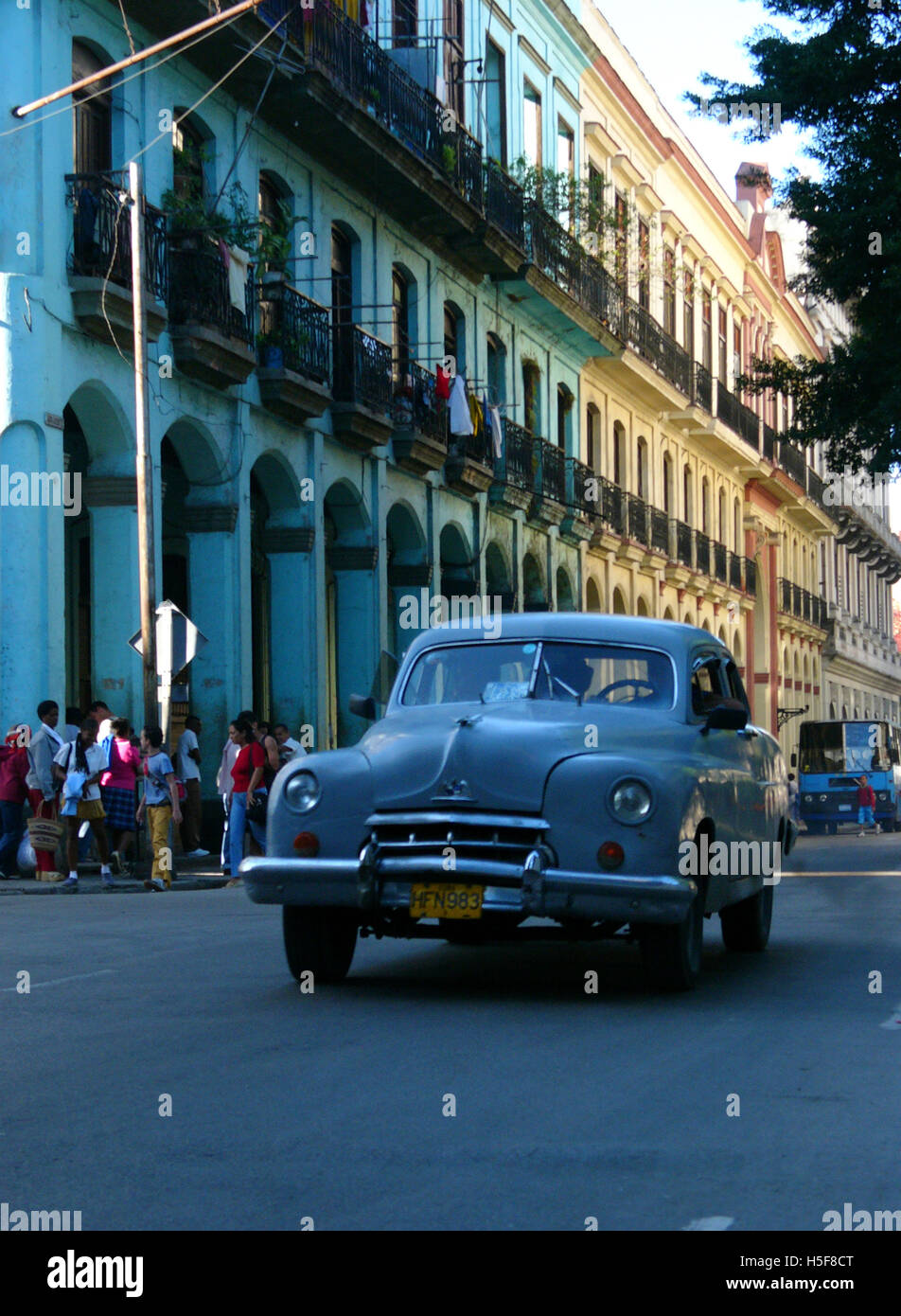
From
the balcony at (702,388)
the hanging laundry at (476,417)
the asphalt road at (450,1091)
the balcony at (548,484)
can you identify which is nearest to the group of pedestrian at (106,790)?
the asphalt road at (450,1091)

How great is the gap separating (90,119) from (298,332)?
4.42 meters

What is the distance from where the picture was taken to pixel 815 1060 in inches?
305

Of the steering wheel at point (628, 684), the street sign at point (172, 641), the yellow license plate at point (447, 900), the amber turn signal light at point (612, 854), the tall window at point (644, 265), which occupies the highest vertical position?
the tall window at point (644, 265)

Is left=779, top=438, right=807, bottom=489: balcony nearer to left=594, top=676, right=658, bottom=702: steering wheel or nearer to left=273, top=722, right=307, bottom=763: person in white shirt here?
left=273, top=722, right=307, bottom=763: person in white shirt

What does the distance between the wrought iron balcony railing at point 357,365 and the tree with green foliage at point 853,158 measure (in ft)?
19.7

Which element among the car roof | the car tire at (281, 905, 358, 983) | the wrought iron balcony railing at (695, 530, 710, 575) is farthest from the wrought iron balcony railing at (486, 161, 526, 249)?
the car tire at (281, 905, 358, 983)

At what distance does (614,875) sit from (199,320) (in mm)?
14221

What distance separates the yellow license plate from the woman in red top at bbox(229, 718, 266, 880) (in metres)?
11.1

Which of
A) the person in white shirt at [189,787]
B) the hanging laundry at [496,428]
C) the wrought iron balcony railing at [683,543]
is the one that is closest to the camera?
the person in white shirt at [189,787]

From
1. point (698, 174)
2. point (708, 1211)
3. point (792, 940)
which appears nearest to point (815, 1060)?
point (708, 1211)

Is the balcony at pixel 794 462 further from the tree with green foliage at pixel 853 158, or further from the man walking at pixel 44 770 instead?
the man walking at pixel 44 770

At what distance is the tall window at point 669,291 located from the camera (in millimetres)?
43781

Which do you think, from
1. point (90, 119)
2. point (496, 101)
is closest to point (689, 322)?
point (496, 101)
